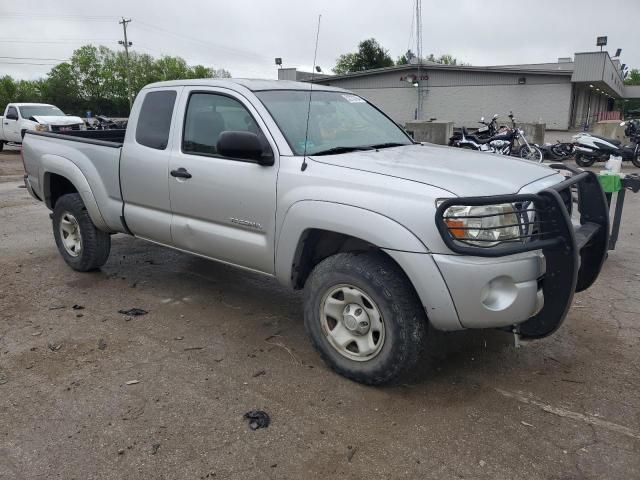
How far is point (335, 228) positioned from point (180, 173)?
62.1 inches

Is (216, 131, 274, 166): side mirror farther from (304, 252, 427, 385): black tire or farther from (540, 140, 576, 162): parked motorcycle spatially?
(540, 140, 576, 162): parked motorcycle

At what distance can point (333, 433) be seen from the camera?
9.75ft

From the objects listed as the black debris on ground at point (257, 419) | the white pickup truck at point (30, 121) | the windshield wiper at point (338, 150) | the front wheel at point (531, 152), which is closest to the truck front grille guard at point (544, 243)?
the windshield wiper at point (338, 150)

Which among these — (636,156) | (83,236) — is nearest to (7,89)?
(636,156)

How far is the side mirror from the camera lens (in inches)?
139

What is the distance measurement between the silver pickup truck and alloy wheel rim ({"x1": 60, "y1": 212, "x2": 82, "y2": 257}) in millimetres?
481

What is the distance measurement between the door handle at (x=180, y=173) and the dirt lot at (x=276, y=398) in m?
1.19

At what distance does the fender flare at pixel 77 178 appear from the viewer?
5.13 m

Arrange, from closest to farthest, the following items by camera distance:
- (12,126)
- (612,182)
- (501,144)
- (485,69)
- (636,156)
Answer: (612,182) < (501,144) < (636,156) < (12,126) < (485,69)

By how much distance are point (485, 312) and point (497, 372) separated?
0.91 meters

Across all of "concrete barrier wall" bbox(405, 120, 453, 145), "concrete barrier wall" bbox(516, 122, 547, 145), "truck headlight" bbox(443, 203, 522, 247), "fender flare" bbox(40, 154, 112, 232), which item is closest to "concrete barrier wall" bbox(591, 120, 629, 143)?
"concrete barrier wall" bbox(516, 122, 547, 145)

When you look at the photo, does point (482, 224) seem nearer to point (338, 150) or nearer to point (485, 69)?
point (338, 150)

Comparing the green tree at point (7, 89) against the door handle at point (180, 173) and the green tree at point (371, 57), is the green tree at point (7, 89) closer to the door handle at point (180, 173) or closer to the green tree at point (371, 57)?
the green tree at point (371, 57)

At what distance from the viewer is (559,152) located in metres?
16.3
